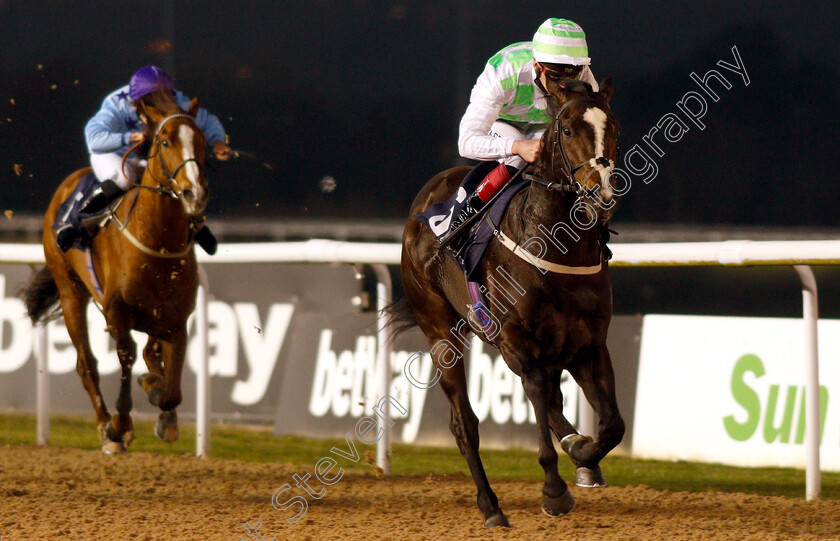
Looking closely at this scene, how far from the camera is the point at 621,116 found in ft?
40.0

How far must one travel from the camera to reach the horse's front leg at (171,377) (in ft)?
17.4

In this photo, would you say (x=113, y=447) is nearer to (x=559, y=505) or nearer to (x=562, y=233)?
(x=559, y=505)

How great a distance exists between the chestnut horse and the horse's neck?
5.75 ft

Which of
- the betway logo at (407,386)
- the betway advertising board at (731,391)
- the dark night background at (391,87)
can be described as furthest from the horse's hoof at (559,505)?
the dark night background at (391,87)

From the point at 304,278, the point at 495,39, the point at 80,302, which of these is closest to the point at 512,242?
the point at 80,302

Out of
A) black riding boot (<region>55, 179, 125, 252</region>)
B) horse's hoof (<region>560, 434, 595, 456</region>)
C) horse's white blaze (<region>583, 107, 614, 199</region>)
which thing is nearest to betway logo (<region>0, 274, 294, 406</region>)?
black riding boot (<region>55, 179, 125, 252</region>)

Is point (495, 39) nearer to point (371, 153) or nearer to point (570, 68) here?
point (371, 153)

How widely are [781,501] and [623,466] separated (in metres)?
1.30

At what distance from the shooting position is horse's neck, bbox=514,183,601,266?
364cm

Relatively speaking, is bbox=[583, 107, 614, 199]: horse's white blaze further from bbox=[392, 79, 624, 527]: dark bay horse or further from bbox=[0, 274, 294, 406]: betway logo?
bbox=[0, 274, 294, 406]: betway logo

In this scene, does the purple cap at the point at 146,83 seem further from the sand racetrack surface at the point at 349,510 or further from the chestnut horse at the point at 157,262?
the sand racetrack surface at the point at 349,510

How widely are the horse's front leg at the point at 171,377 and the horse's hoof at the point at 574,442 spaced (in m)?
2.33

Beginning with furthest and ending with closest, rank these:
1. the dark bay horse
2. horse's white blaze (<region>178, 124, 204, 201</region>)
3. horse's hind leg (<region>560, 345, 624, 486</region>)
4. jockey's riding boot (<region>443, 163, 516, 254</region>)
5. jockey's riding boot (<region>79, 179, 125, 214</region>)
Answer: jockey's riding boot (<region>79, 179, 125, 214</region>), horse's white blaze (<region>178, 124, 204, 201</region>), jockey's riding boot (<region>443, 163, 516, 254</region>), horse's hind leg (<region>560, 345, 624, 486</region>), the dark bay horse

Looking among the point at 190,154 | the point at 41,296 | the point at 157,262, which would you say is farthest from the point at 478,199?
the point at 41,296
